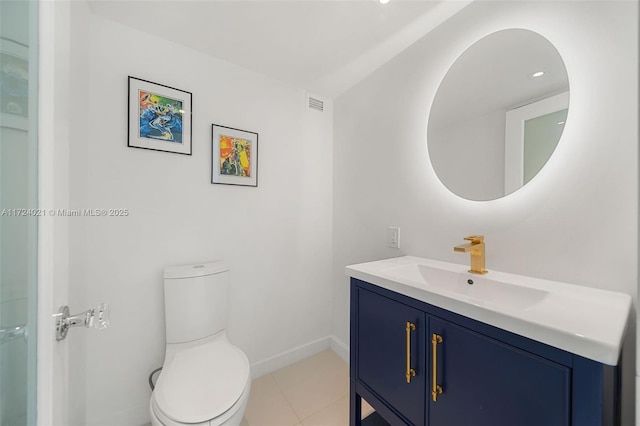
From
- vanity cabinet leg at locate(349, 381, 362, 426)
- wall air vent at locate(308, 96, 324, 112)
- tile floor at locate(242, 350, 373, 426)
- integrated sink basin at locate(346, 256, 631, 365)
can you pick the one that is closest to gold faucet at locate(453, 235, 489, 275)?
integrated sink basin at locate(346, 256, 631, 365)

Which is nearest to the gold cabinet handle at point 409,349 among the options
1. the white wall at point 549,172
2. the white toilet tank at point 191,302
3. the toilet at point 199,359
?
the white wall at point 549,172

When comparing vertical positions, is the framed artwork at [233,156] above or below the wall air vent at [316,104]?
below

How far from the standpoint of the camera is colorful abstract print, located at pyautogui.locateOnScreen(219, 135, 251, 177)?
63.8 inches

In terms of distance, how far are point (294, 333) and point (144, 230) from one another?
52.5 inches

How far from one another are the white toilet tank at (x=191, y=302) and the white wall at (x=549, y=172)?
3.64 ft

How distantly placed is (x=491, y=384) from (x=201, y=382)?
3.69 ft

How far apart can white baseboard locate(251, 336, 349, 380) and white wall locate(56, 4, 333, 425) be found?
0.01 meters

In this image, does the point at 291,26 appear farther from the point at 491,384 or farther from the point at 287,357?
the point at 287,357

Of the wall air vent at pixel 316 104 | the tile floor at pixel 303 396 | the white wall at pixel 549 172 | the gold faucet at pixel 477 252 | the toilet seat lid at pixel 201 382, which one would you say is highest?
the wall air vent at pixel 316 104

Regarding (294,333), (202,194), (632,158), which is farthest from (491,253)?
(202,194)

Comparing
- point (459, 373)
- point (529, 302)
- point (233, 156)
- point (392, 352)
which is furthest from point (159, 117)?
point (529, 302)

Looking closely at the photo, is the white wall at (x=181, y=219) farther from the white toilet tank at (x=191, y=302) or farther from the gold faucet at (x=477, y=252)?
the gold faucet at (x=477, y=252)

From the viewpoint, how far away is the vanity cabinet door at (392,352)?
0.88 m

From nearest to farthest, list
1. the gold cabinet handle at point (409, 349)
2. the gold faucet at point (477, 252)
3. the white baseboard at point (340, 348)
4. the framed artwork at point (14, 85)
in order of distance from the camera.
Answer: the framed artwork at point (14, 85)
the gold cabinet handle at point (409, 349)
the gold faucet at point (477, 252)
the white baseboard at point (340, 348)
